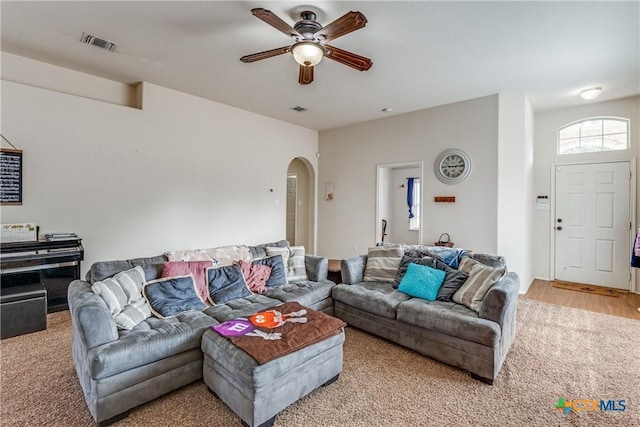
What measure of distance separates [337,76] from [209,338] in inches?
127

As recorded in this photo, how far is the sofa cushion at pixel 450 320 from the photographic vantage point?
2.27 meters

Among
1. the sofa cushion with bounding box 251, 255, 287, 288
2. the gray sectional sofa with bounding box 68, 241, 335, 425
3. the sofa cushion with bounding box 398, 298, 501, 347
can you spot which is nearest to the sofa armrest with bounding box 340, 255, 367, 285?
the sofa cushion with bounding box 251, 255, 287, 288

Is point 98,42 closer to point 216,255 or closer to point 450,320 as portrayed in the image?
point 216,255

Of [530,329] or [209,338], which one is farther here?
[530,329]

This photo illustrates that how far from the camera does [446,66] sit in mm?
3488

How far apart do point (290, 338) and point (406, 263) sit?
5.90ft

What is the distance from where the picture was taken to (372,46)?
10.1ft

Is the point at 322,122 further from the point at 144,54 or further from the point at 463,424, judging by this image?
the point at 463,424

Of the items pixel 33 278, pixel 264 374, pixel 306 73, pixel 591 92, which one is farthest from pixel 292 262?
pixel 591 92

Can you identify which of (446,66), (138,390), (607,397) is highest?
(446,66)

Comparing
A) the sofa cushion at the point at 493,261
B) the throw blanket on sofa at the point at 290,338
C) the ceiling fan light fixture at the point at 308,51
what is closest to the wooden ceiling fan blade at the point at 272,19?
the ceiling fan light fixture at the point at 308,51

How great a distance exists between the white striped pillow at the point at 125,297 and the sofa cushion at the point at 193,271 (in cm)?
23

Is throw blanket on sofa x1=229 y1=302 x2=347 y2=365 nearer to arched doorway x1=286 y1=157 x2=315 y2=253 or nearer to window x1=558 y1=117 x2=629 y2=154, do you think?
arched doorway x1=286 y1=157 x2=315 y2=253

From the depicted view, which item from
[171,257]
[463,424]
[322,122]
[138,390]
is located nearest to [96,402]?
[138,390]
